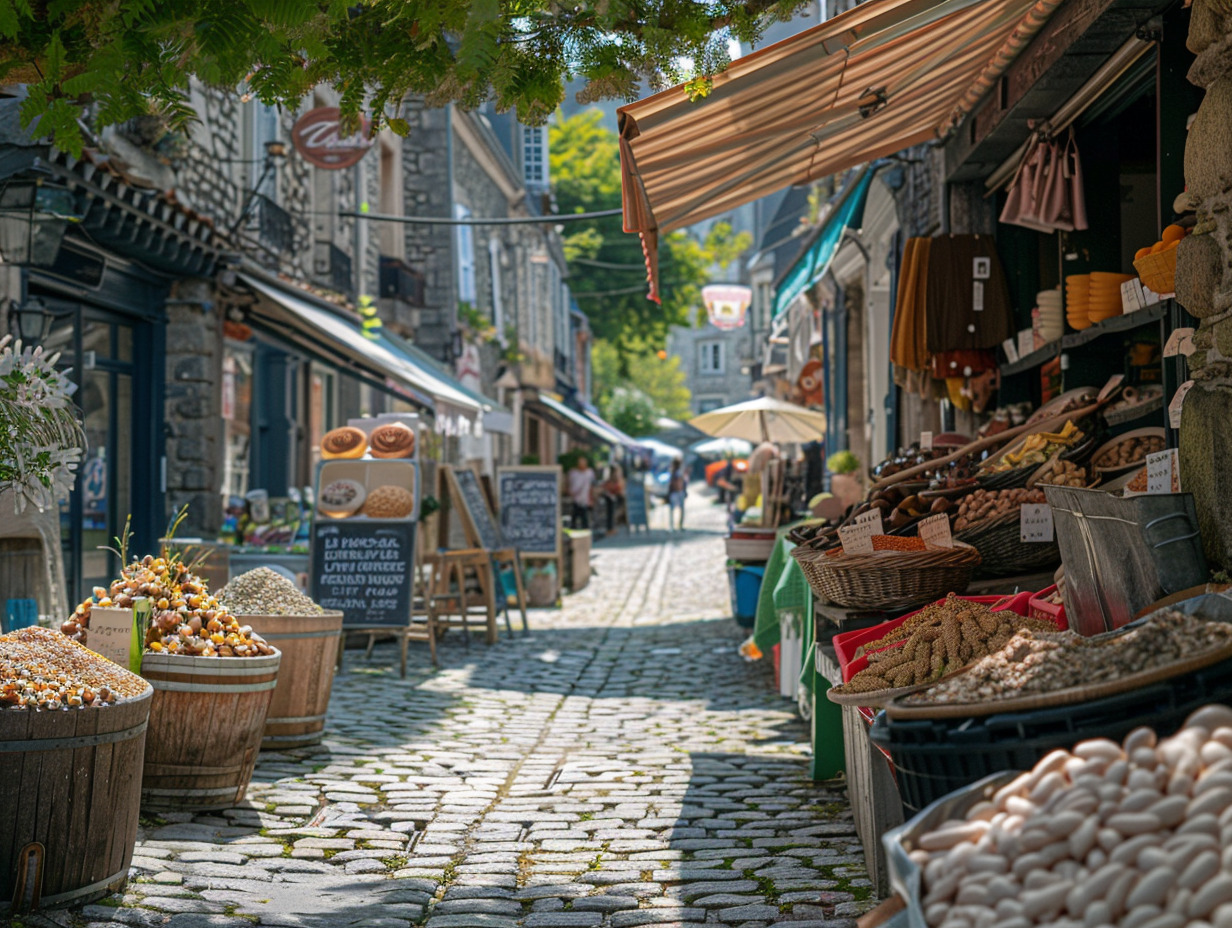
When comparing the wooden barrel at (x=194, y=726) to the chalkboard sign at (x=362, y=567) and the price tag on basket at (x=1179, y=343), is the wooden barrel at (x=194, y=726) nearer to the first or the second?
the price tag on basket at (x=1179, y=343)

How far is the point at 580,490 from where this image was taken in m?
24.9

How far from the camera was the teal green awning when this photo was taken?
32.6ft

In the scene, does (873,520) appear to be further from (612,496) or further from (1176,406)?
(612,496)

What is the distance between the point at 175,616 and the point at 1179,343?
4056 millimetres

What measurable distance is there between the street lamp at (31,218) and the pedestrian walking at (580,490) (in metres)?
17.5

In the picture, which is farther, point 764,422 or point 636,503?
point 636,503

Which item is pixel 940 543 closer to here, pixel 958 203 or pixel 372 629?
pixel 958 203

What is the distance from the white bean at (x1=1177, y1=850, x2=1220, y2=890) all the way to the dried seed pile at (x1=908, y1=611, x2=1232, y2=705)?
23.1 inches

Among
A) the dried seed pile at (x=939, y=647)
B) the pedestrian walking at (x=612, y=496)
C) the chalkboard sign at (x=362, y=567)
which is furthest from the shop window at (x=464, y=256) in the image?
the dried seed pile at (x=939, y=647)

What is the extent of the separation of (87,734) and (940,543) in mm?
3372

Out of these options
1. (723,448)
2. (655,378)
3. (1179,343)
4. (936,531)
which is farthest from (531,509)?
(655,378)

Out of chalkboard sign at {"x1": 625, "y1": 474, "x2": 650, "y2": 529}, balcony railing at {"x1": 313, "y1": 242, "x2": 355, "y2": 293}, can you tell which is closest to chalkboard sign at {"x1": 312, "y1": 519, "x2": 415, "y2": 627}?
balcony railing at {"x1": 313, "y1": 242, "x2": 355, "y2": 293}

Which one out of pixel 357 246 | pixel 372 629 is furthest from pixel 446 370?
pixel 372 629

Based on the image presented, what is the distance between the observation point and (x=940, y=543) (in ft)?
18.1
